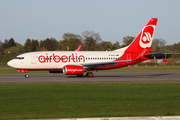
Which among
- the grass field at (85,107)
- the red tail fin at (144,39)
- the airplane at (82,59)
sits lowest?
the grass field at (85,107)

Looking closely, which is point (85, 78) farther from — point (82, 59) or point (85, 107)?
point (85, 107)

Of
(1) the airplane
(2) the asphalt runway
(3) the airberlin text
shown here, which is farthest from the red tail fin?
(3) the airberlin text

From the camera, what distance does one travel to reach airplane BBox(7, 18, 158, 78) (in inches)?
1174

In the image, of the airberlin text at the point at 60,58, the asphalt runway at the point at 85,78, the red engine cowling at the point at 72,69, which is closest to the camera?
the asphalt runway at the point at 85,78

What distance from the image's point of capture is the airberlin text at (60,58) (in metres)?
30.1

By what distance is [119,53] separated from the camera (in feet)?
108

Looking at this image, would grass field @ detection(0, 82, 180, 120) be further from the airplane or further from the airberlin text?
the airberlin text

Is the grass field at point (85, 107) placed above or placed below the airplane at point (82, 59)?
below

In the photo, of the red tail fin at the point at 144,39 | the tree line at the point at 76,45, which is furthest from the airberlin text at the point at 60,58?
the tree line at the point at 76,45

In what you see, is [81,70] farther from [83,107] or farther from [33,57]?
[83,107]

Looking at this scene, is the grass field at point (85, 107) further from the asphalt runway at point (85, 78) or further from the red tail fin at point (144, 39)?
the red tail fin at point (144, 39)

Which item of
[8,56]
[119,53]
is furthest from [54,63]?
[8,56]

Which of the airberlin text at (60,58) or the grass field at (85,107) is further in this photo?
the airberlin text at (60,58)

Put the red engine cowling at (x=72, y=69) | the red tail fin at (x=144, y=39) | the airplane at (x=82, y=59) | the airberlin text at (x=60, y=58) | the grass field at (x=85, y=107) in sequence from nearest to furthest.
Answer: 1. the grass field at (x=85, y=107)
2. the red engine cowling at (x=72, y=69)
3. the airplane at (x=82, y=59)
4. the airberlin text at (x=60, y=58)
5. the red tail fin at (x=144, y=39)
